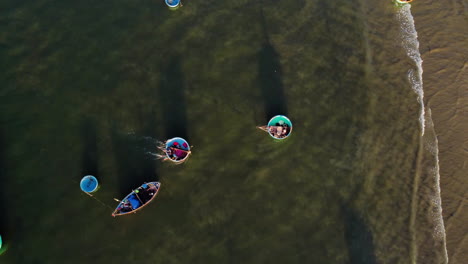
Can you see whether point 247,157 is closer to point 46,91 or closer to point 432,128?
point 432,128

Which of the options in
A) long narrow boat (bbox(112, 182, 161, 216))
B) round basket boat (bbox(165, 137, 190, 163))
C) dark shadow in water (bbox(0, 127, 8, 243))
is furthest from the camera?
round basket boat (bbox(165, 137, 190, 163))

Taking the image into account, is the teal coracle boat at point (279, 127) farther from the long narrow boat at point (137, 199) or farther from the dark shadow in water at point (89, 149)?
the dark shadow in water at point (89, 149)

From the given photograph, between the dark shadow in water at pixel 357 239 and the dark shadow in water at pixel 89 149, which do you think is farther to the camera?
the dark shadow in water at pixel 89 149

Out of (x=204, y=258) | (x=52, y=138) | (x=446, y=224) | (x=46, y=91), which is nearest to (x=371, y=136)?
(x=446, y=224)

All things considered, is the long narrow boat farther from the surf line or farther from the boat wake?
the surf line

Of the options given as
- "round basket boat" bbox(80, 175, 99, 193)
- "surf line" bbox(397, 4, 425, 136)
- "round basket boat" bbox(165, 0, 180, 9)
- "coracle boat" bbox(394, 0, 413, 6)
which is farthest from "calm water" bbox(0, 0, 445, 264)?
"coracle boat" bbox(394, 0, 413, 6)

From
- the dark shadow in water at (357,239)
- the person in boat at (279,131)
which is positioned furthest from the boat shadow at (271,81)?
the dark shadow in water at (357,239)
